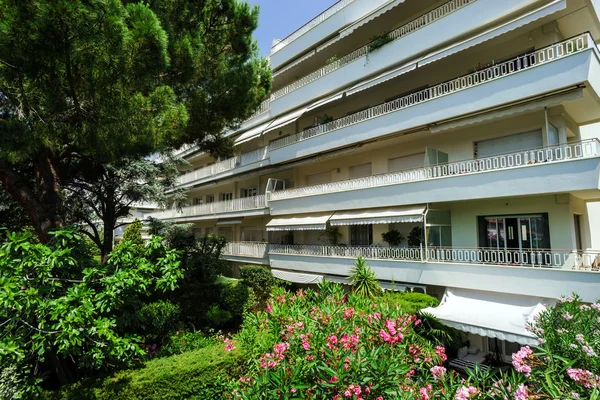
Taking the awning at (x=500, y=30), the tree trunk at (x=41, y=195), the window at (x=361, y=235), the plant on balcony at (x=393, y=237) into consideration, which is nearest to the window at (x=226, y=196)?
the window at (x=361, y=235)

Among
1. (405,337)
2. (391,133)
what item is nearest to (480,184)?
(391,133)

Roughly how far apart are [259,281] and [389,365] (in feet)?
46.6

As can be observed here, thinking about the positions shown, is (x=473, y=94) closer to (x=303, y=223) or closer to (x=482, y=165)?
(x=482, y=165)

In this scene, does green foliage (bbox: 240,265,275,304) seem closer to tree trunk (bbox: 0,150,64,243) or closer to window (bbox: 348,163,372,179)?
window (bbox: 348,163,372,179)

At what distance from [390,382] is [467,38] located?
13.4 m

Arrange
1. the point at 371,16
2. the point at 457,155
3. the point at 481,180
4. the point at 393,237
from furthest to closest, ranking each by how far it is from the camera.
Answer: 1. the point at 371,16
2. the point at 393,237
3. the point at 457,155
4. the point at 481,180

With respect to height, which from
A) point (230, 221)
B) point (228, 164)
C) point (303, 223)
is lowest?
point (303, 223)

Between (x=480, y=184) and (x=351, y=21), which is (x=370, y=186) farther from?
(x=351, y=21)

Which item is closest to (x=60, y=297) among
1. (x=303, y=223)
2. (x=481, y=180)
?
(x=303, y=223)

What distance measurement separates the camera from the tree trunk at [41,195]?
8.31 meters

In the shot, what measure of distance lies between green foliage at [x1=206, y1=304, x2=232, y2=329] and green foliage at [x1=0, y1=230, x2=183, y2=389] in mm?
6333

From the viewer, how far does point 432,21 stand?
13062 mm

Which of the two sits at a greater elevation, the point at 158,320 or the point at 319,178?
the point at 319,178

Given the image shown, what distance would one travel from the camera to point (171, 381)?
6.88 m
